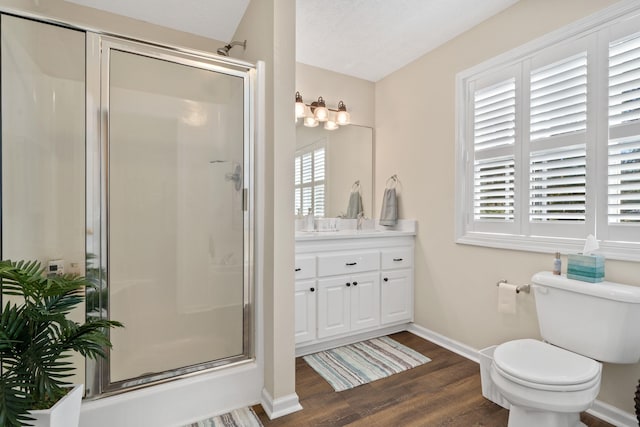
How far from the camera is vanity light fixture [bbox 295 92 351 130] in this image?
2.77 meters

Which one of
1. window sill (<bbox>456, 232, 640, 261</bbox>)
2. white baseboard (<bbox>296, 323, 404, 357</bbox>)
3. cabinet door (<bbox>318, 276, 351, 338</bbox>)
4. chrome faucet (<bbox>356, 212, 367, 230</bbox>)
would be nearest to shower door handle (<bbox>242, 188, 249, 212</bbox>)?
cabinet door (<bbox>318, 276, 351, 338</bbox>)

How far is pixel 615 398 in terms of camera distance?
165 centimetres

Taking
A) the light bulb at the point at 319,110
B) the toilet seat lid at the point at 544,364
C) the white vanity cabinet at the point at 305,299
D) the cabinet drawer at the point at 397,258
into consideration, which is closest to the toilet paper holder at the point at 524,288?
the toilet seat lid at the point at 544,364

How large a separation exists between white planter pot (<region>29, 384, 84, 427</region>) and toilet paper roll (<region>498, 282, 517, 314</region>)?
2246mm

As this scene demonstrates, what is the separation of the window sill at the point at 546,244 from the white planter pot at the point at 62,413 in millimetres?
2374

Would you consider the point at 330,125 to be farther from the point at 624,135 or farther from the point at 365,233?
the point at 624,135

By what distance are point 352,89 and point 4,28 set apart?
2.48m

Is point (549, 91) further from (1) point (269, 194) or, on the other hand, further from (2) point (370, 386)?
(2) point (370, 386)

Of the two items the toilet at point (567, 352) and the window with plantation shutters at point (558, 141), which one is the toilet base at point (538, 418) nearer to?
the toilet at point (567, 352)

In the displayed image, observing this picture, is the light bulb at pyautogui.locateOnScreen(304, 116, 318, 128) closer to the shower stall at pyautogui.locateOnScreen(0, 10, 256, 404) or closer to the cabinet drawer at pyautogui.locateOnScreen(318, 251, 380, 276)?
the shower stall at pyautogui.locateOnScreen(0, 10, 256, 404)

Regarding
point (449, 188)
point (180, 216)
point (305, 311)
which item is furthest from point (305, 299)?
point (449, 188)

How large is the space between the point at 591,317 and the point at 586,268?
241 millimetres

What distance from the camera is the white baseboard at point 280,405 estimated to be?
1699 mm

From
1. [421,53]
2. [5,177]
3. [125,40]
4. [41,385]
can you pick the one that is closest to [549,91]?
[421,53]
